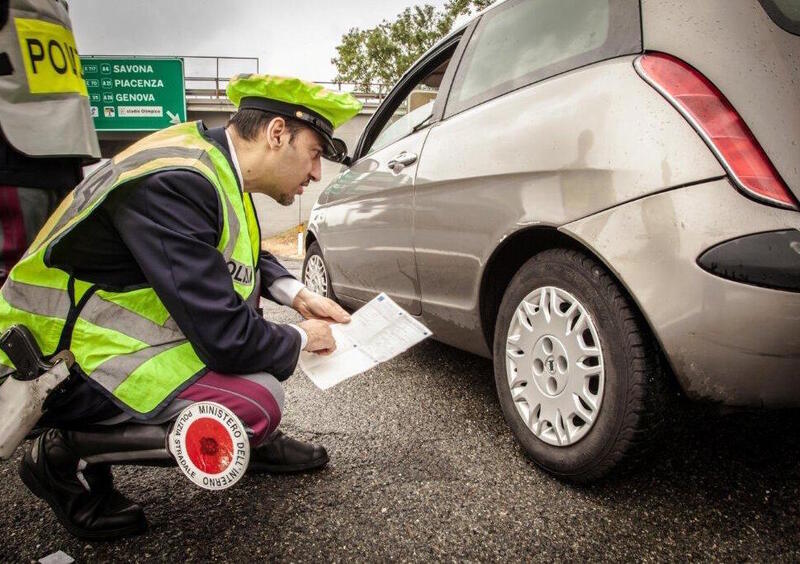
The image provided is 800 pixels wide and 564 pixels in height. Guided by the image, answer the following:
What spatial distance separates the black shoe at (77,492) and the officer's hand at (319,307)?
2.39 ft

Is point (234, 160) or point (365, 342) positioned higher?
point (234, 160)

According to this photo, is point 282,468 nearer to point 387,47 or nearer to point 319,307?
point 319,307

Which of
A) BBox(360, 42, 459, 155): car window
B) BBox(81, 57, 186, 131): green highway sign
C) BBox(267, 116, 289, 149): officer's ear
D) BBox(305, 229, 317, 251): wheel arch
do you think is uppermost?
BBox(81, 57, 186, 131): green highway sign

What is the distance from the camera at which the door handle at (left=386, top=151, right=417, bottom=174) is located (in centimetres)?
226

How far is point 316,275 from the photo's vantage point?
369 cm

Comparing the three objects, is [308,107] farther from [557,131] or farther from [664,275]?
[664,275]

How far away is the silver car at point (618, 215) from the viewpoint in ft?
3.81

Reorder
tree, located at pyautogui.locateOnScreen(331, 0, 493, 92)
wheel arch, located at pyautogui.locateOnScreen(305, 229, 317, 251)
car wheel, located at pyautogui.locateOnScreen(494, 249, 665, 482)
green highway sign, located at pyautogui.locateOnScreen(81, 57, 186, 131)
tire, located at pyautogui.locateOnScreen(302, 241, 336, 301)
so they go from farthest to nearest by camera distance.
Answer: tree, located at pyautogui.locateOnScreen(331, 0, 493, 92)
green highway sign, located at pyautogui.locateOnScreen(81, 57, 186, 131)
wheel arch, located at pyautogui.locateOnScreen(305, 229, 317, 251)
tire, located at pyautogui.locateOnScreen(302, 241, 336, 301)
car wheel, located at pyautogui.locateOnScreen(494, 249, 665, 482)

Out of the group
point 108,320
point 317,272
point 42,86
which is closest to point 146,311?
point 108,320

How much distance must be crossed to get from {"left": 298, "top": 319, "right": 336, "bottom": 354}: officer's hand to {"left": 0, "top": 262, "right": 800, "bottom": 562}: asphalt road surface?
43 cm

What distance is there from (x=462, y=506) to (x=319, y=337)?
24.2 inches

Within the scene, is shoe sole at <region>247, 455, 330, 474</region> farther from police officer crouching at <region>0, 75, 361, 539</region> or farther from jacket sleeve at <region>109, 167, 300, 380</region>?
jacket sleeve at <region>109, 167, 300, 380</region>

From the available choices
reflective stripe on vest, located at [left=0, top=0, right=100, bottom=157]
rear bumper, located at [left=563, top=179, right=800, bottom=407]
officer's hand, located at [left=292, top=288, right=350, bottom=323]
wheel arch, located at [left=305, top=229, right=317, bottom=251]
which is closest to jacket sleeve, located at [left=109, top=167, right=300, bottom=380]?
officer's hand, located at [left=292, top=288, right=350, bottom=323]

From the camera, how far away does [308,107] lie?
1.54m
